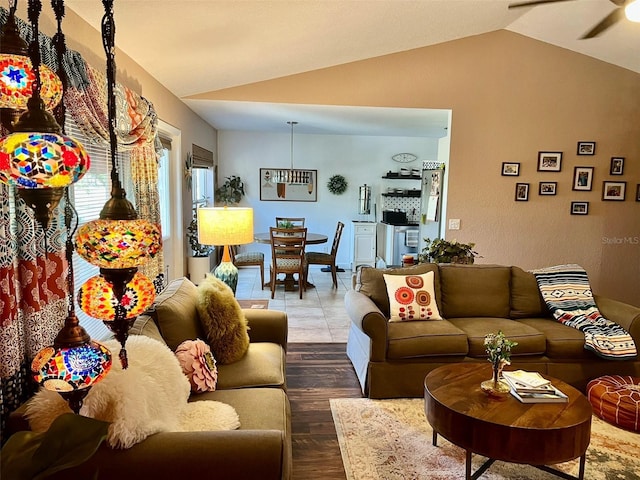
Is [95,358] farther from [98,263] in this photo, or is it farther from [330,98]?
[330,98]

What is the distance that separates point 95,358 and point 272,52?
3154mm

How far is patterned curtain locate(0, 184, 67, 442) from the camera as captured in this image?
4.71 feet

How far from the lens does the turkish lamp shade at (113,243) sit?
1056mm

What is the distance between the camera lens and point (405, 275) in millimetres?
3332

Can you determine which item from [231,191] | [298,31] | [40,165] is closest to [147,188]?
[298,31]

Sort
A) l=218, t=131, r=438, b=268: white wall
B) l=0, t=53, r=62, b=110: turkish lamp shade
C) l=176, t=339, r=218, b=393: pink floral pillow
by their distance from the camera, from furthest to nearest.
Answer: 1. l=218, t=131, r=438, b=268: white wall
2. l=176, t=339, r=218, b=393: pink floral pillow
3. l=0, t=53, r=62, b=110: turkish lamp shade

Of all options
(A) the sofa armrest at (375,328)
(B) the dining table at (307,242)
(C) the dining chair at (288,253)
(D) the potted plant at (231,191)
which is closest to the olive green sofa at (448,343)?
(A) the sofa armrest at (375,328)

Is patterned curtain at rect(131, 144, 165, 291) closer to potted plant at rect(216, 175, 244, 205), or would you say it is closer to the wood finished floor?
the wood finished floor

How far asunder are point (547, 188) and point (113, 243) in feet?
15.7

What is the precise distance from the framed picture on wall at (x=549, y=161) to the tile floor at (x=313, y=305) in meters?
2.71

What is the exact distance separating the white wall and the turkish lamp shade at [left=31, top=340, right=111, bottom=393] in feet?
21.1

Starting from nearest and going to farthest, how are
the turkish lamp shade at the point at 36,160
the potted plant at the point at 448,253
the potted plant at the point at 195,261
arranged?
the turkish lamp shade at the point at 36,160, the potted plant at the point at 448,253, the potted plant at the point at 195,261

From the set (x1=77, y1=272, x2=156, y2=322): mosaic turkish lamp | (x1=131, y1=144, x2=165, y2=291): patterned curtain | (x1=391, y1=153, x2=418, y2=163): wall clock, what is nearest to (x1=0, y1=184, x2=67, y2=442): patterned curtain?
(x1=77, y1=272, x2=156, y2=322): mosaic turkish lamp

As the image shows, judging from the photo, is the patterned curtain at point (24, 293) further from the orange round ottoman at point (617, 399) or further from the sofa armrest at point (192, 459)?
the orange round ottoman at point (617, 399)
